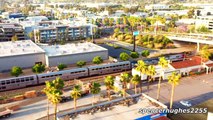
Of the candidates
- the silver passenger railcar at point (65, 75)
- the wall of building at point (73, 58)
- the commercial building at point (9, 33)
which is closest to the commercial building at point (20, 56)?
the wall of building at point (73, 58)

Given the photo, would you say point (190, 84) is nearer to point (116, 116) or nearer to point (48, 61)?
point (116, 116)

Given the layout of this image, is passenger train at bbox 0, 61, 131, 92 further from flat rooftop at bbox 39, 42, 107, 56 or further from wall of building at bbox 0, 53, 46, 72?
wall of building at bbox 0, 53, 46, 72

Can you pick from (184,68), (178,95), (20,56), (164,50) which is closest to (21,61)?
(20,56)

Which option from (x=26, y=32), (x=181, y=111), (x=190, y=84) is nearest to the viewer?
(x=181, y=111)

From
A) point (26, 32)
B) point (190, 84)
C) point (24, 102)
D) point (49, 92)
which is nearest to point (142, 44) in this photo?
point (190, 84)

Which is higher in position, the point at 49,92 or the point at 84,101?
the point at 49,92

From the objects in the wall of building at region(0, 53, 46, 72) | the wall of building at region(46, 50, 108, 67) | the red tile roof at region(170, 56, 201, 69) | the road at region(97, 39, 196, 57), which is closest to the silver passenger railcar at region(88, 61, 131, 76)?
the wall of building at region(46, 50, 108, 67)

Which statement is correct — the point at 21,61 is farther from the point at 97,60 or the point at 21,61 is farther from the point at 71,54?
Result: the point at 97,60
